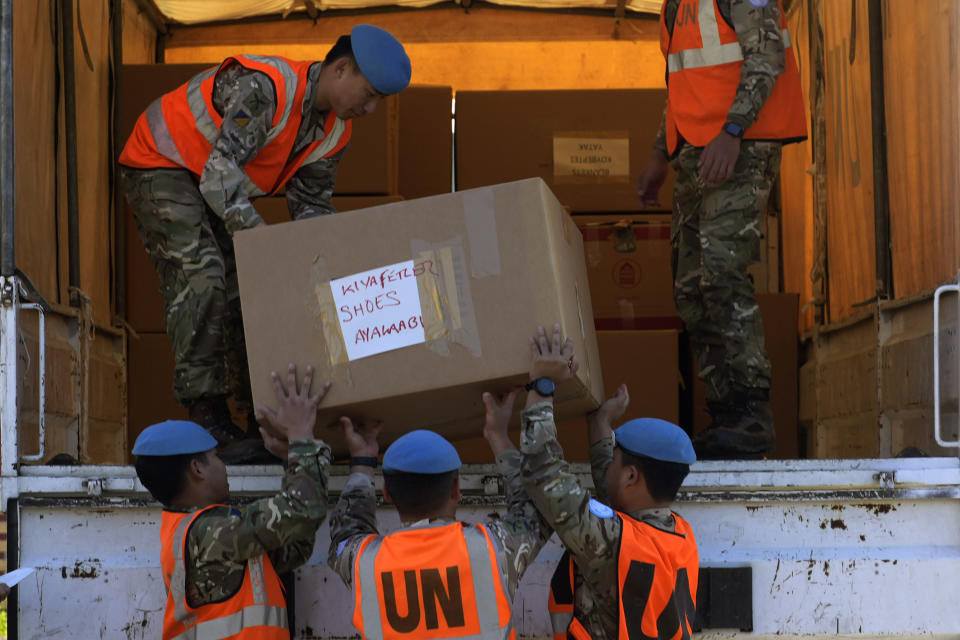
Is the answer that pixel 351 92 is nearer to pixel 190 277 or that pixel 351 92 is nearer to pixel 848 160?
pixel 190 277

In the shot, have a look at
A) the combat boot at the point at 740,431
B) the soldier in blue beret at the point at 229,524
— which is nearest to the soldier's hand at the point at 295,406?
the soldier in blue beret at the point at 229,524

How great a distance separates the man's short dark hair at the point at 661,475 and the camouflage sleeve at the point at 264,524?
1.95ft

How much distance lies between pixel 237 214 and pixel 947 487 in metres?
1.55

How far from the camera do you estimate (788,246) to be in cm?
421

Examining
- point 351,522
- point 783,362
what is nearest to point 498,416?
point 351,522

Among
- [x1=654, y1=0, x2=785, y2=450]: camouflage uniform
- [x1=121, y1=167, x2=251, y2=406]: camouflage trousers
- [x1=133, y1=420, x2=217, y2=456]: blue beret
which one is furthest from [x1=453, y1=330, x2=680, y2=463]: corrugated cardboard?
[x1=133, y1=420, x2=217, y2=456]: blue beret

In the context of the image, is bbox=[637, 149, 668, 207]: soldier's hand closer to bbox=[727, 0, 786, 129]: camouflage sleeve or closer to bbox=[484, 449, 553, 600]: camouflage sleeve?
bbox=[727, 0, 786, 129]: camouflage sleeve

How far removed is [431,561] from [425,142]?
7.53ft

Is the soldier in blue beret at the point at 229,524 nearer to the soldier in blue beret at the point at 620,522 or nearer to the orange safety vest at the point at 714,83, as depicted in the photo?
the soldier in blue beret at the point at 620,522

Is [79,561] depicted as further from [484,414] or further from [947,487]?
[947,487]

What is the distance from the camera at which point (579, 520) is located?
6.63 feet

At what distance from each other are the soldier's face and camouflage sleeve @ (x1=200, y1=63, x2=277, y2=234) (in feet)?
0.48

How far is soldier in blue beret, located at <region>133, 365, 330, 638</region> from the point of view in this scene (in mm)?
2061

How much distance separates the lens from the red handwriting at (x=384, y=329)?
2.06m
